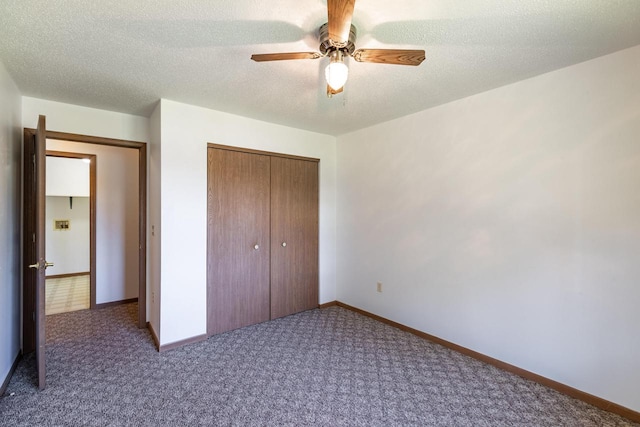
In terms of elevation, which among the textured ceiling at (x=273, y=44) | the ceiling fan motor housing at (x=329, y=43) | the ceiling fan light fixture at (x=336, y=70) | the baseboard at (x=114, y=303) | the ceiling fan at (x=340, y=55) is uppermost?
the textured ceiling at (x=273, y=44)

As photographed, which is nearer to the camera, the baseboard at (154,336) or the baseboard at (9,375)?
the baseboard at (9,375)

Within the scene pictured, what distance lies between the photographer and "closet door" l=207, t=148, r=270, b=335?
3.17 meters

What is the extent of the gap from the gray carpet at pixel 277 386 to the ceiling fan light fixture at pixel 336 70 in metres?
2.06

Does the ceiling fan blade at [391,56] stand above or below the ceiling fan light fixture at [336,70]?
above

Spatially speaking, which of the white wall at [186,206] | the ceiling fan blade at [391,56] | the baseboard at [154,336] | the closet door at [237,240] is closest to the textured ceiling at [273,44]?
the ceiling fan blade at [391,56]

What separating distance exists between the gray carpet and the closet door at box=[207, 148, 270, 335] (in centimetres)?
32

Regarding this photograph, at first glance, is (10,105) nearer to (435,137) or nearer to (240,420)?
(240,420)

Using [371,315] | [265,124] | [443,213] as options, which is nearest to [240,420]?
[371,315]

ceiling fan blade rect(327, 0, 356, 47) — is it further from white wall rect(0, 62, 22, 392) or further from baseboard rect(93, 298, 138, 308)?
baseboard rect(93, 298, 138, 308)

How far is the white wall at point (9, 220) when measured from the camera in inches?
85.6

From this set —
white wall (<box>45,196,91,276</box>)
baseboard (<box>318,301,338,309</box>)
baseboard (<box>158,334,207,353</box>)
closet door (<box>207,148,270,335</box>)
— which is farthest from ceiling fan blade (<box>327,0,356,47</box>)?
white wall (<box>45,196,91,276</box>)

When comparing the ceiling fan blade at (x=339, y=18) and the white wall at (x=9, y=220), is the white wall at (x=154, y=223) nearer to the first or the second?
the white wall at (x=9, y=220)

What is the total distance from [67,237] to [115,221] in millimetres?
2229

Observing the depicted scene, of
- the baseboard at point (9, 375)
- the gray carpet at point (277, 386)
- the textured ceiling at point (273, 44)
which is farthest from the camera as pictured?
the baseboard at point (9, 375)
